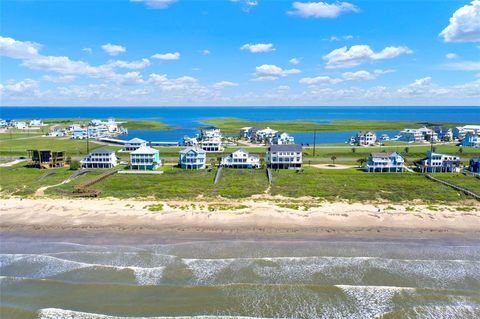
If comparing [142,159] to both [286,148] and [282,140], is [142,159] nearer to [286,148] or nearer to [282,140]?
[286,148]

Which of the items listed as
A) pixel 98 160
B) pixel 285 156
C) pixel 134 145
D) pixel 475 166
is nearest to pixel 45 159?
pixel 98 160

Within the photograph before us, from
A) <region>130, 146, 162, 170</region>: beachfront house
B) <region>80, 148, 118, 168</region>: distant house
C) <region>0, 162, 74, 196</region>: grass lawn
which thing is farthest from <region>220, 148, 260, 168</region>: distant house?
<region>0, 162, 74, 196</region>: grass lawn

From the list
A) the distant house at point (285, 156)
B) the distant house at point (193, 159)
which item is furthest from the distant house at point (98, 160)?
the distant house at point (285, 156)

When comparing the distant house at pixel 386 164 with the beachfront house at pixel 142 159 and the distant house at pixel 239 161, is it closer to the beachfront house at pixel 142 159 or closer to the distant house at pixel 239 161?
the distant house at pixel 239 161

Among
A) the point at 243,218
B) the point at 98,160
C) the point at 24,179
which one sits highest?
the point at 98,160

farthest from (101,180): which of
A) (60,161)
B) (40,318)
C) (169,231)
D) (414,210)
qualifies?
A: (414,210)
